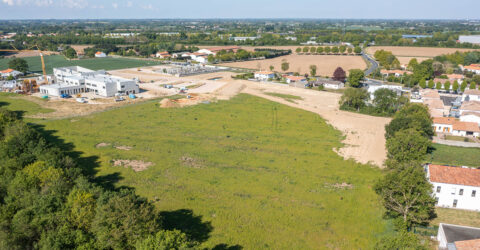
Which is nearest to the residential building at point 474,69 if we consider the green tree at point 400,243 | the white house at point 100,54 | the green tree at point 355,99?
the green tree at point 355,99

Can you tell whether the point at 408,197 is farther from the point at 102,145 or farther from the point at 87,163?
the point at 102,145

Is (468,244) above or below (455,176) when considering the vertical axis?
below

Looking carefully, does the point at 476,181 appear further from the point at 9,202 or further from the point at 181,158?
the point at 9,202

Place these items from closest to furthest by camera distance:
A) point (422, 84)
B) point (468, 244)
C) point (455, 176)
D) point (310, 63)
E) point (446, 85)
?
point (468, 244) → point (455, 176) → point (446, 85) → point (422, 84) → point (310, 63)

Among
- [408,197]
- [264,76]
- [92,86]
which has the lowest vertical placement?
[408,197]

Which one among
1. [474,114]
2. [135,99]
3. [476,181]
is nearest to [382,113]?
[474,114]

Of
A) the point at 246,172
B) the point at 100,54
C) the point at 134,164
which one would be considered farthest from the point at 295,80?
the point at 100,54

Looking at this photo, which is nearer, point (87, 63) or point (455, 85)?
point (455, 85)
